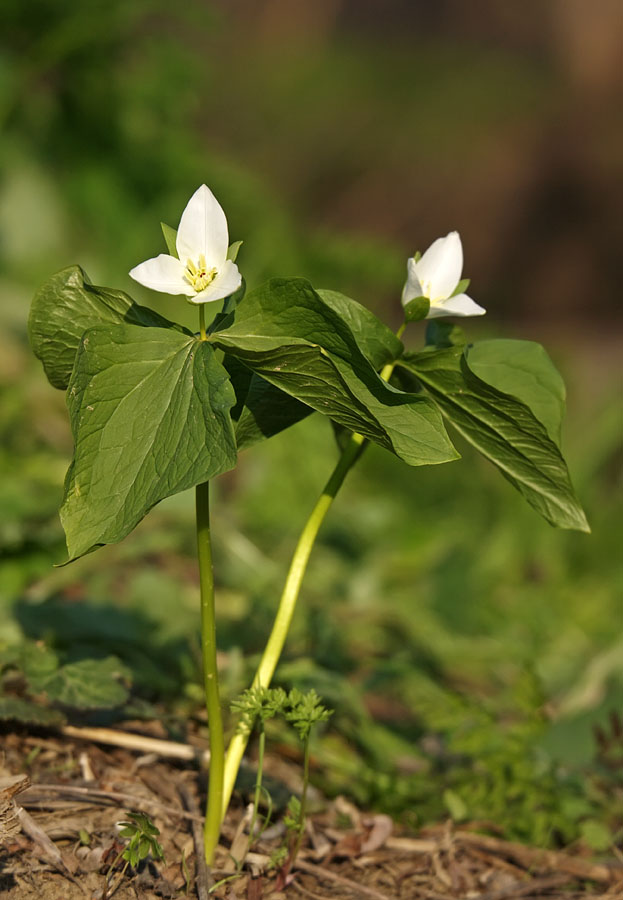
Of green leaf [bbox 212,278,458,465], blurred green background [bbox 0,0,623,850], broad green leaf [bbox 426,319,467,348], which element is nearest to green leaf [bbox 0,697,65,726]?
blurred green background [bbox 0,0,623,850]

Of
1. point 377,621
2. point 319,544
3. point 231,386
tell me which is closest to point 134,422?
point 231,386

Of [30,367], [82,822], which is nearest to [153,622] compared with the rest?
[82,822]

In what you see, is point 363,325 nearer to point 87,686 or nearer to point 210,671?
point 210,671

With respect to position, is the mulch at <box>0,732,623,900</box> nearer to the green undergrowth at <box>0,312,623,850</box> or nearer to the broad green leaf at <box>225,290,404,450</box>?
the green undergrowth at <box>0,312,623,850</box>

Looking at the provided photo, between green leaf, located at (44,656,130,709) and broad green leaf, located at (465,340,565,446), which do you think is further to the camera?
green leaf, located at (44,656,130,709)

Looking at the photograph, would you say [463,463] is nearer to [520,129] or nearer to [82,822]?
[82,822]

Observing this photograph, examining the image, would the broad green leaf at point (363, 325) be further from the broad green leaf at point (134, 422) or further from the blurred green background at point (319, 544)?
the blurred green background at point (319, 544)

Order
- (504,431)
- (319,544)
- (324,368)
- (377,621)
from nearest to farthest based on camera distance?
(324,368)
(504,431)
(377,621)
(319,544)
